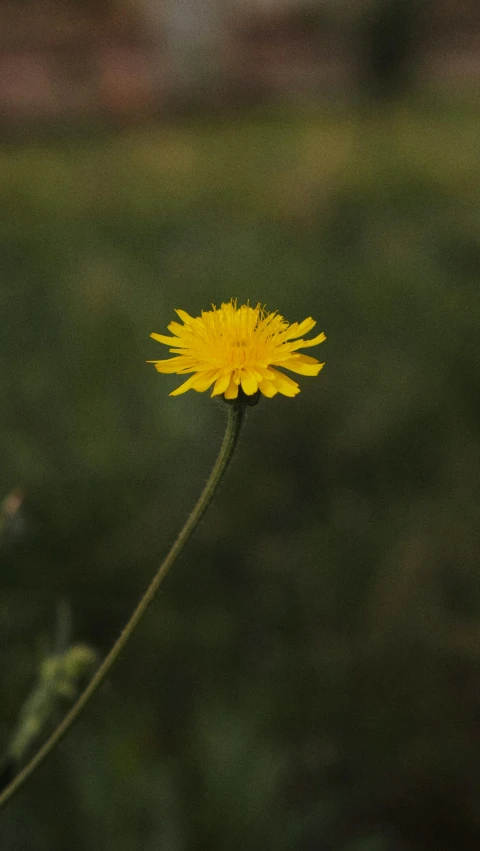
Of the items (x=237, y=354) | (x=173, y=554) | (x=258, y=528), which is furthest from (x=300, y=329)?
(x=258, y=528)

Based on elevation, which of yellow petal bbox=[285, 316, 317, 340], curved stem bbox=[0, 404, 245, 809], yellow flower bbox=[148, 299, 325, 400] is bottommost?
curved stem bbox=[0, 404, 245, 809]

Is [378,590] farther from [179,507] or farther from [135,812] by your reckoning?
[135,812]

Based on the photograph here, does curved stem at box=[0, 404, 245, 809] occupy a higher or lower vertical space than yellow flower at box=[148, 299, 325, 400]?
lower

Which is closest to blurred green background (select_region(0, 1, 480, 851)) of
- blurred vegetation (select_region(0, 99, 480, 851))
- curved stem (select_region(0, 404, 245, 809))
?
blurred vegetation (select_region(0, 99, 480, 851))

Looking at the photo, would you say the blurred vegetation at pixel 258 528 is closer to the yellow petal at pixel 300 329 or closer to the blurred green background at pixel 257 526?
the blurred green background at pixel 257 526

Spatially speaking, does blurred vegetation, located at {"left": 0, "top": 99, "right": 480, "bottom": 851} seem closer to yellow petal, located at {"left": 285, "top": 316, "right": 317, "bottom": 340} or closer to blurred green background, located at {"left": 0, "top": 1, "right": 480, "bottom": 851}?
blurred green background, located at {"left": 0, "top": 1, "right": 480, "bottom": 851}

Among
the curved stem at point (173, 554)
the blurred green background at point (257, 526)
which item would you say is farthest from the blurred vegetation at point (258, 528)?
the curved stem at point (173, 554)

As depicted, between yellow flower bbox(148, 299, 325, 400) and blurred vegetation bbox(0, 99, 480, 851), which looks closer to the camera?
yellow flower bbox(148, 299, 325, 400)

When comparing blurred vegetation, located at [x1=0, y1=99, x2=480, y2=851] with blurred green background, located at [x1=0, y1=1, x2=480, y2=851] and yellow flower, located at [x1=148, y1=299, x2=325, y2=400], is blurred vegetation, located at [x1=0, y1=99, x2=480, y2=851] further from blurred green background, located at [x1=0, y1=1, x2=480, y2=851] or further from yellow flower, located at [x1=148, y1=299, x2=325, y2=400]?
yellow flower, located at [x1=148, y1=299, x2=325, y2=400]

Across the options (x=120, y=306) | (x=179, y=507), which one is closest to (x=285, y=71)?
(x=120, y=306)
